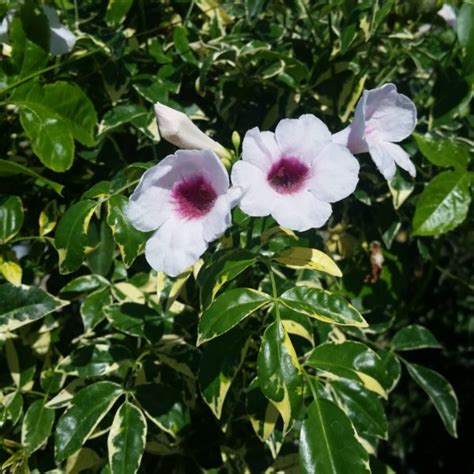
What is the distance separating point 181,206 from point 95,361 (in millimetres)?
427

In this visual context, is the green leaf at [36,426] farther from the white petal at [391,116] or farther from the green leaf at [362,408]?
the white petal at [391,116]

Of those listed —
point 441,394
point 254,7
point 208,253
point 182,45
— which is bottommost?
point 441,394

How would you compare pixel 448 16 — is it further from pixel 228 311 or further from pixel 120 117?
pixel 228 311

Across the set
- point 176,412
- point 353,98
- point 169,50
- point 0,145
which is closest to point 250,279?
point 176,412

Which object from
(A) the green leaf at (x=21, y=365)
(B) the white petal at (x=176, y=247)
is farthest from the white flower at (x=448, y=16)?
(A) the green leaf at (x=21, y=365)

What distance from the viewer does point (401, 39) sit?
1665 millimetres

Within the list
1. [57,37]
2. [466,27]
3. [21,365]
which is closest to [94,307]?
[21,365]

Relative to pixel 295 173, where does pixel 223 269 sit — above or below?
below

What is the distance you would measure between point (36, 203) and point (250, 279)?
0.56m

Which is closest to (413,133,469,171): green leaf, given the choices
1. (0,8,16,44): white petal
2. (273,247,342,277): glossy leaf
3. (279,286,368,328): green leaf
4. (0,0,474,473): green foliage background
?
(0,0,474,473): green foliage background

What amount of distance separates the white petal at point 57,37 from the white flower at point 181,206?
55 cm

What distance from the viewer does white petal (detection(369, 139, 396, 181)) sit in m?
1.15

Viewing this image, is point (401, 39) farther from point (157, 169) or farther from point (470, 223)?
point (157, 169)

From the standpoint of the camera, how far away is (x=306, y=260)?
1.21 metres
